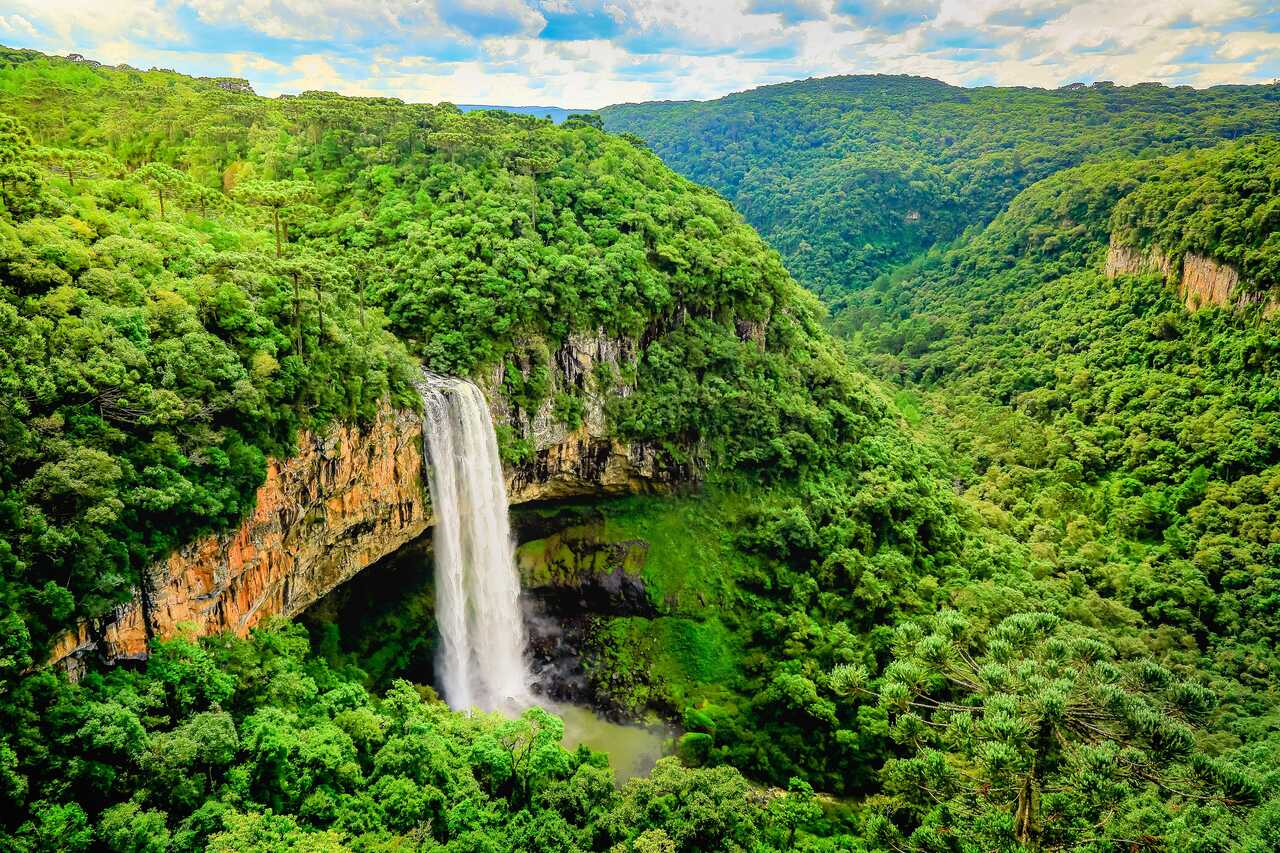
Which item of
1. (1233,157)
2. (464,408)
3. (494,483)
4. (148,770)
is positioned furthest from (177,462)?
(1233,157)

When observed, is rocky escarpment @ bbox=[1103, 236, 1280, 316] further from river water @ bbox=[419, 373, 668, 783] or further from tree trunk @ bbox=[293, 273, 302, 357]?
tree trunk @ bbox=[293, 273, 302, 357]

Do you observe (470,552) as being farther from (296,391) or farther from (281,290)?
(281,290)

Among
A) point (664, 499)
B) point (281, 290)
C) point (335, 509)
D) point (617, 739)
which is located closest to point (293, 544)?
point (335, 509)

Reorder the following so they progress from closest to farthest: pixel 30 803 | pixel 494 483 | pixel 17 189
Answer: pixel 30 803
pixel 17 189
pixel 494 483

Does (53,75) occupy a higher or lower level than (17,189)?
higher

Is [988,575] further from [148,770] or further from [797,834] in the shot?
[148,770]

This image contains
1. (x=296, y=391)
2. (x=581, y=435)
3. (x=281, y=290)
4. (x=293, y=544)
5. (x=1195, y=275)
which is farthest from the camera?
(x=1195, y=275)

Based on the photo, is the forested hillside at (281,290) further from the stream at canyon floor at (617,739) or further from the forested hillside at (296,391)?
the stream at canyon floor at (617,739)
